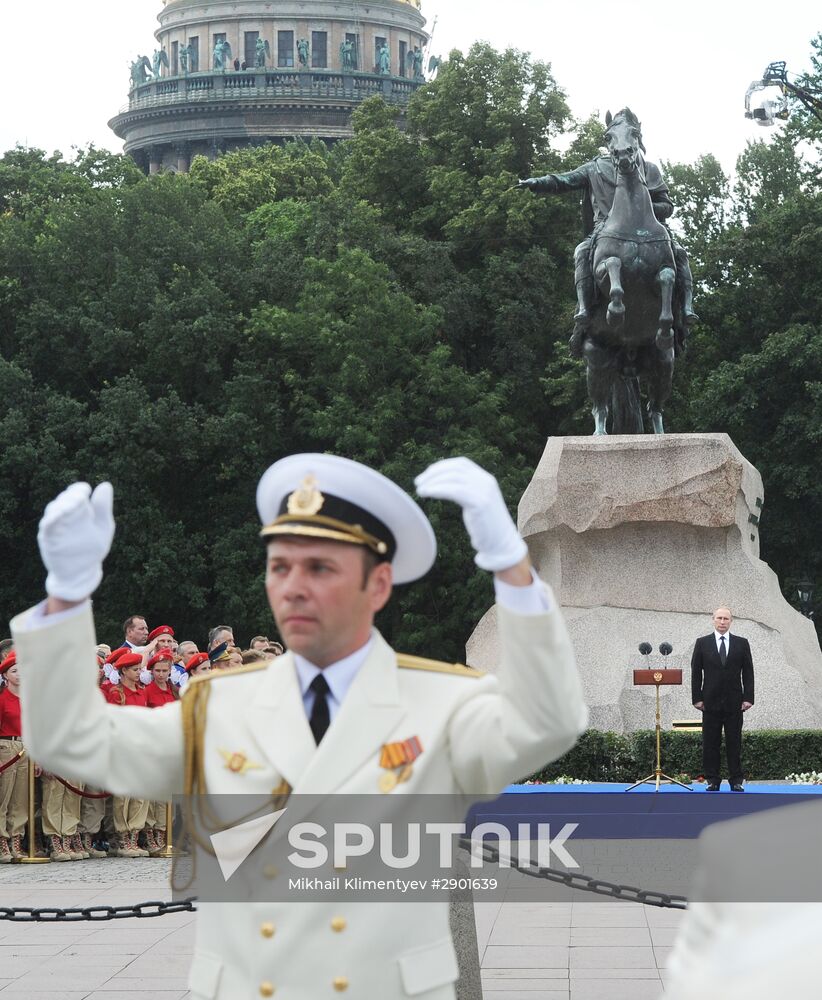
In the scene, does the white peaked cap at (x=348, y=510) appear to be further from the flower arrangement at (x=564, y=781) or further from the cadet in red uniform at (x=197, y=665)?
the flower arrangement at (x=564, y=781)

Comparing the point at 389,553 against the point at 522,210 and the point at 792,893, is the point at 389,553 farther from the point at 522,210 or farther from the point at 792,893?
the point at 522,210

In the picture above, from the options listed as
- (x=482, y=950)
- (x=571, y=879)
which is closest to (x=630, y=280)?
(x=482, y=950)

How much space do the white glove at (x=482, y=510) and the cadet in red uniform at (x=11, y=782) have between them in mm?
11489

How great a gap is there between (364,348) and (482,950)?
24465 mm

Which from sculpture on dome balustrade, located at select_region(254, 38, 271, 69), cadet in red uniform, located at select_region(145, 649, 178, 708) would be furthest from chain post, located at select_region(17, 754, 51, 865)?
sculpture on dome balustrade, located at select_region(254, 38, 271, 69)

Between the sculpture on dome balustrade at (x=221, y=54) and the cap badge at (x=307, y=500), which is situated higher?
the sculpture on dome balustrade at (x=221, y=54)

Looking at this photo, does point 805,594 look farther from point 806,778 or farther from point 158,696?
point 158,696

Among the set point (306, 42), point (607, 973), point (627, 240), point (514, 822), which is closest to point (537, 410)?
point (627, 240)

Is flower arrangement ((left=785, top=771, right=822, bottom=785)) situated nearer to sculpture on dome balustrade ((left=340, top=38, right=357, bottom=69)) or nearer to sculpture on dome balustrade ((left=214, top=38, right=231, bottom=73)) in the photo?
sculpture on dome balustrade ((left=340, top=38, right=357, bottom=69))

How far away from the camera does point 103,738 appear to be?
355 cm

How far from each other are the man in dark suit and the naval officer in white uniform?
11.6 metres

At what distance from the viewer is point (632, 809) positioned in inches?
564

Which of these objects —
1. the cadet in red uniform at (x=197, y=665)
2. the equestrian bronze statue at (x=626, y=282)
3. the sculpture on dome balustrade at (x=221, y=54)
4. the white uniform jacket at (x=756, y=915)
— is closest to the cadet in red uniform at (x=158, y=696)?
the cadet in red uniform at (x=197, y=665)

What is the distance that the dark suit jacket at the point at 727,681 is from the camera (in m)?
15.0
